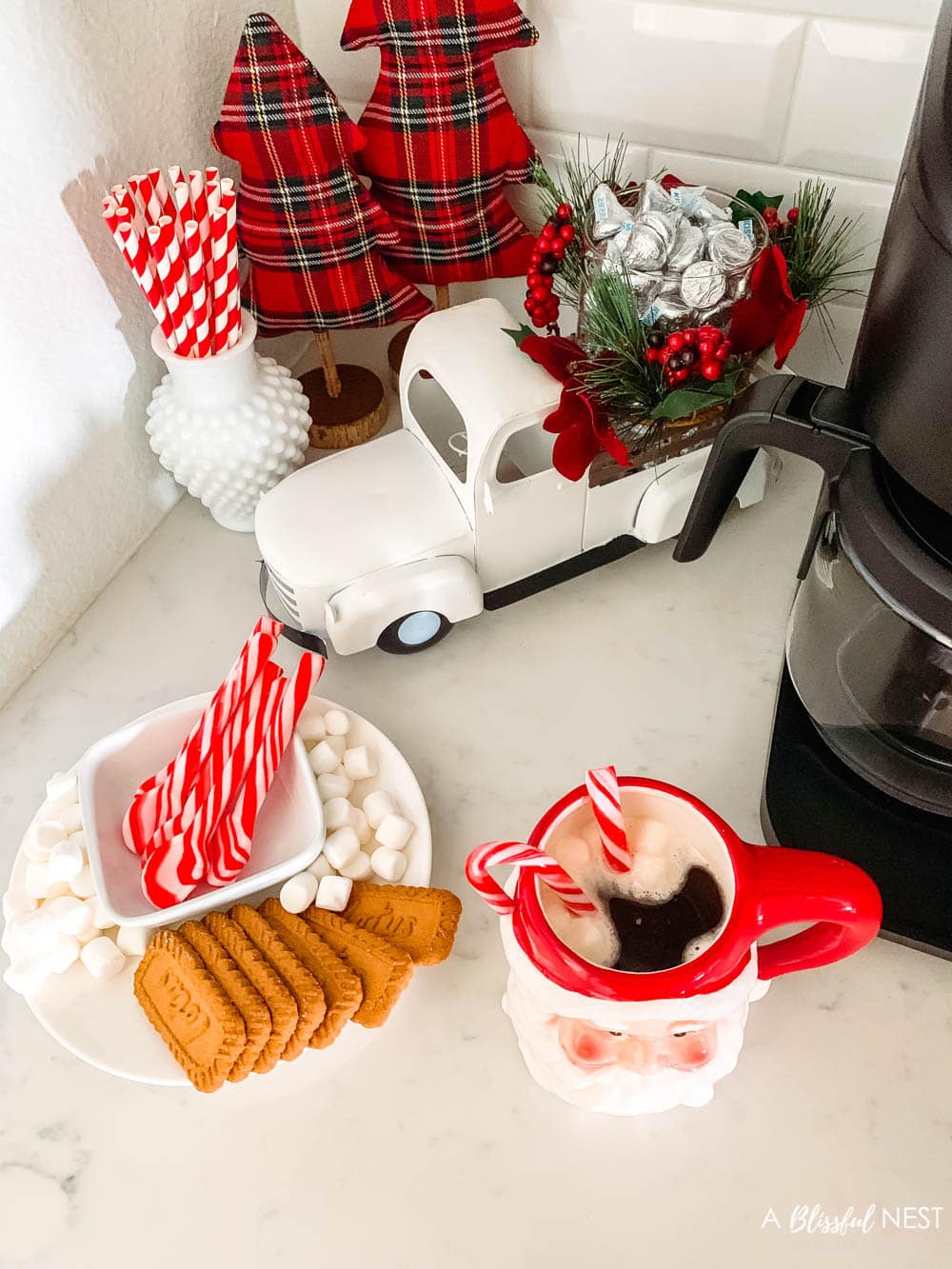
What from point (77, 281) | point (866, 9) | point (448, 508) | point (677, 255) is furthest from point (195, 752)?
point (866, 9)

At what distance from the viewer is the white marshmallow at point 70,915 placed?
0.61 m

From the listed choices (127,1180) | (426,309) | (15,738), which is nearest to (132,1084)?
(127,1180)

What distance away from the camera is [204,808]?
63 cm

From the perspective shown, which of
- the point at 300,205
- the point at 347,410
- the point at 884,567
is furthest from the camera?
the point at 347,410

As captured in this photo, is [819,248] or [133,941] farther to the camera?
[819,248]

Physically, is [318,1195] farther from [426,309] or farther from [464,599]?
[426,309]

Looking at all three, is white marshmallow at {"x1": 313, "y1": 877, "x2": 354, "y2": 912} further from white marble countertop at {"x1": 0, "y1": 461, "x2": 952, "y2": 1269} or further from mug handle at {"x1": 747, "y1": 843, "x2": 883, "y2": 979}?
mug handle at {"x1": 747, "y1": 843, "x2": 883, "y2": 979}

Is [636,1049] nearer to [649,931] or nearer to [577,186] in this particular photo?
[649,931]

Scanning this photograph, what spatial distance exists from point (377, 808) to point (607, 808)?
225mm

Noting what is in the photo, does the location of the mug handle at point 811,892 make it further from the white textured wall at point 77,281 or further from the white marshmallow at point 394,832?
the white textured wall at point 77,281

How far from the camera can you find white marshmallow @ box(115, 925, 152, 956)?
618mm

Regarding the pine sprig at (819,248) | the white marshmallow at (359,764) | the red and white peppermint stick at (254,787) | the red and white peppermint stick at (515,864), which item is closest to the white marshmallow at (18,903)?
the red and white peppermint stick at (254,787)

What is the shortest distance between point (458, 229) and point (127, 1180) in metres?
0.72

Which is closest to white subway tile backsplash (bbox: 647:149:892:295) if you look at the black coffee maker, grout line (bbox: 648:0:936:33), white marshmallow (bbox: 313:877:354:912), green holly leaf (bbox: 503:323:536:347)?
grout line (bbox: 648:0:936:33)
